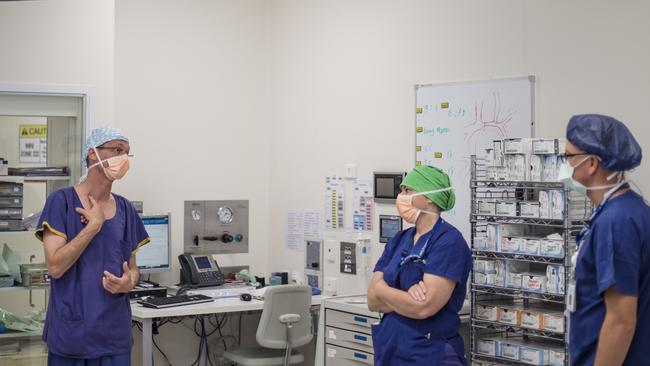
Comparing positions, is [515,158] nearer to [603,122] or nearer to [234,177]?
[603,122]

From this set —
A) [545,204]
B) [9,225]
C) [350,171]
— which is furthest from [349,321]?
[9,225]

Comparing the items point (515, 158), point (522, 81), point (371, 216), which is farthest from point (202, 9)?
point (515, 158)

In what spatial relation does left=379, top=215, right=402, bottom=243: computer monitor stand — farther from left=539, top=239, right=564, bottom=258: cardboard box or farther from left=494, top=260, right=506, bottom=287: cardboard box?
left=539, top=239, right=564, bottom=258: cardboard box

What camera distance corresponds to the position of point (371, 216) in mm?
5207

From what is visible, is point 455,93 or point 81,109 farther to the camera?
point 81,109

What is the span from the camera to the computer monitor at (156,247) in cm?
543

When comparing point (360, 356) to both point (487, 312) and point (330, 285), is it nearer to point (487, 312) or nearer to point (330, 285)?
point (487, 312)

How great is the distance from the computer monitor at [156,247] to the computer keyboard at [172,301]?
0.49 metres

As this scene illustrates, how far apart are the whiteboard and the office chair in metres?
1.03

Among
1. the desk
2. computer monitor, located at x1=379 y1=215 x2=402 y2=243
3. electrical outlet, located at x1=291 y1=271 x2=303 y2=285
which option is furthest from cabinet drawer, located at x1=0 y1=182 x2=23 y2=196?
computer monitor, located at x1=379 y1=215 x2=402 y2=243

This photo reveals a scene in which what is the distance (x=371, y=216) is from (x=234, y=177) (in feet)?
4.07

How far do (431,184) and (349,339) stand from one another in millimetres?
1284

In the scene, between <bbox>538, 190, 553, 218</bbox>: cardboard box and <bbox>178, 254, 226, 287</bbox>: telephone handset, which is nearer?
<bbox>538, 190, 553, 218</bbox>: cardboard box

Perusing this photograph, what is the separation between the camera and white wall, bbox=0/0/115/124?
17.9 ft
